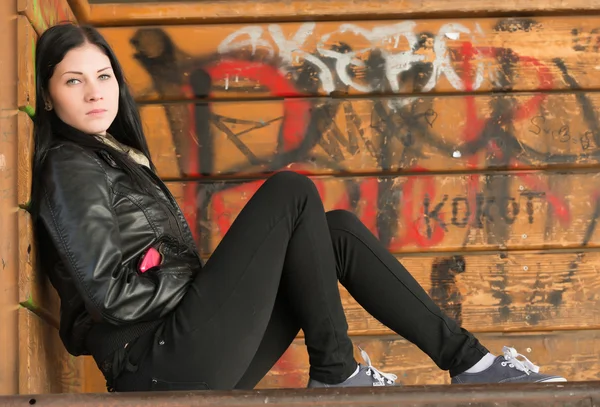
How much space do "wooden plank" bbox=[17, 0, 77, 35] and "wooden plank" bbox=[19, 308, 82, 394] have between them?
77 centimetres

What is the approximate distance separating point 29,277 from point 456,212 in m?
1.72

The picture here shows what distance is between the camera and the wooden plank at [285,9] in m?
3.55

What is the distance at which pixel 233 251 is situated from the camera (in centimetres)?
237

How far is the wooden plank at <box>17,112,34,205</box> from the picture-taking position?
237cm

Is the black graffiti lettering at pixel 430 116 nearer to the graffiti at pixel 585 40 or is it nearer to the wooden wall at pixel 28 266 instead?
the graffiti at pixel 585 40

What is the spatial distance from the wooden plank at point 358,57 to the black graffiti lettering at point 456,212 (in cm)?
42

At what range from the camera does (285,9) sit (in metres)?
3.55

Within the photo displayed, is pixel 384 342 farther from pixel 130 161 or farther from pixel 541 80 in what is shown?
pixel 130 161

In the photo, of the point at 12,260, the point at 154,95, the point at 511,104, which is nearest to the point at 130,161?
the point at 12,260

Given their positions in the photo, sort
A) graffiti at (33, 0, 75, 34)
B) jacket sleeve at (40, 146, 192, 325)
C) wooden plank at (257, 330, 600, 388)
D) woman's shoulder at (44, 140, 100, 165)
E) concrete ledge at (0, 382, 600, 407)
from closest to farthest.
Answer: concrete ledge at (0, 382, 600, 407), jacket sleeve at (40, 146, 192, 325), woman's shoulder at (44, 140, 100, 165), graffiti at (33, 0, 75, 34), wooden plank at (257, 330, 600, 388)

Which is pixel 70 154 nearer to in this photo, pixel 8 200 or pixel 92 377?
pixel 8 200

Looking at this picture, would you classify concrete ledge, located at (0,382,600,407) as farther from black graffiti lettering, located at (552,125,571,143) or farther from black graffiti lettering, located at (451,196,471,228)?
black graffiti lettering, located at (552,125,571,143)

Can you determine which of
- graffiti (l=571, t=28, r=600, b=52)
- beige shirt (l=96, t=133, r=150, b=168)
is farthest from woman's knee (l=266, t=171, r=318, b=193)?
graffiti (l=571, t=28, r=600, b=52)

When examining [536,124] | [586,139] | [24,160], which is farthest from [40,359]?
[586,139]
